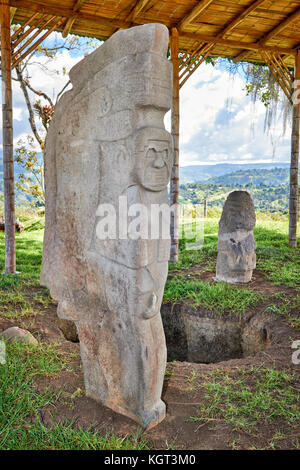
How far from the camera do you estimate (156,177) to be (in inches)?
90.0

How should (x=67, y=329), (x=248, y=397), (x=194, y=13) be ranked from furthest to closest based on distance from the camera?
(x=194, y=13), (x=67, y=329), (x=248, y=397)

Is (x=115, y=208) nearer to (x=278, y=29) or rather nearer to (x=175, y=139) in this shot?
(x=175, y=139)

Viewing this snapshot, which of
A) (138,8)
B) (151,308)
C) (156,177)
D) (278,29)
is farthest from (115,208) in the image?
(278,29)

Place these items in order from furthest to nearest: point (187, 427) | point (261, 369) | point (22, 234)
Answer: point (22, 234) < point (261, 369) < point (187, 427)

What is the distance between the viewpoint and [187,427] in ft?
8.30

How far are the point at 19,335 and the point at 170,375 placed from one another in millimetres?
1393

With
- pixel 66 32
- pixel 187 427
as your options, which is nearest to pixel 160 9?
pixel 66 32

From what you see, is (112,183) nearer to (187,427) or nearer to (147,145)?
(147,145)

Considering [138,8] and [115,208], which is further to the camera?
[138,8]

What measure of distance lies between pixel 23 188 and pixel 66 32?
6.04m

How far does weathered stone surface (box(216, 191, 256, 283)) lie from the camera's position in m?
5.42

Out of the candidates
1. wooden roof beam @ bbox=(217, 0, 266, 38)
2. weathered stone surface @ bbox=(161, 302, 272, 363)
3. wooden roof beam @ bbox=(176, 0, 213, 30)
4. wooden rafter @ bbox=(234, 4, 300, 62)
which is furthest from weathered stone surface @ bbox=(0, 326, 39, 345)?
wooden rafter @ bbox=(234, 4, 300, 62)

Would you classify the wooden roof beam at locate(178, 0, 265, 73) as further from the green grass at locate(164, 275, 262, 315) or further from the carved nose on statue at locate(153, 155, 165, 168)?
the carved nose on statue at locate(153, 155, 165, 168)

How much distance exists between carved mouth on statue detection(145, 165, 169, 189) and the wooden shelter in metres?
3.71
